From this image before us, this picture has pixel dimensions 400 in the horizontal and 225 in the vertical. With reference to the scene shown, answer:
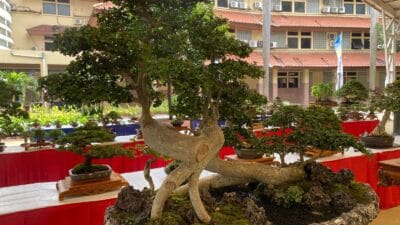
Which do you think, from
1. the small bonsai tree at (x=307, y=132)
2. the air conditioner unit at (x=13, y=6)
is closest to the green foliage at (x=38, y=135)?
the small bonsai tree at (x=307, y=132)

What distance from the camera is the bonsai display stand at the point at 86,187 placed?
204 cm

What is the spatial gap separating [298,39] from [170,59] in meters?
12.4

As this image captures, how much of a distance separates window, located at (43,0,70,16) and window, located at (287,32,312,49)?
7908 millimetres

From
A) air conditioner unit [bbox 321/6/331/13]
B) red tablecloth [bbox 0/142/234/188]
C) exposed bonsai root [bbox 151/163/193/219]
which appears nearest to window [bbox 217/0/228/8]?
air conditioner unit [bbox 321/6/331/13]

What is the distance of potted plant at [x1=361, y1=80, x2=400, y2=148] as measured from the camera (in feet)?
10.8

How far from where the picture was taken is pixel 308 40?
12961mm

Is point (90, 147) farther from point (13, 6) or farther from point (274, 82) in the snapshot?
point (274, 82)

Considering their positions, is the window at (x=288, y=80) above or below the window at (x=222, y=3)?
below

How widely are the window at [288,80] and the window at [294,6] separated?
2.43 meters

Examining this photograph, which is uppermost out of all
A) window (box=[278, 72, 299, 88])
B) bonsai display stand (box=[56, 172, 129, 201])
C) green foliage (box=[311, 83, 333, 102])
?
window (box=[278, 72, 299, 88])

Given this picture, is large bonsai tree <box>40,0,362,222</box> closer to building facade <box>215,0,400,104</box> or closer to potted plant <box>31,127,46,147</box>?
potted plant <box>31,127,46,147</box>

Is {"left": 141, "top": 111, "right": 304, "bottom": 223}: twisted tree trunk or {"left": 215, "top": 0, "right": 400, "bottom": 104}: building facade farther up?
Answer: {"left": 215, "top": 0, "right": 400, "bottom": 104}: building facade

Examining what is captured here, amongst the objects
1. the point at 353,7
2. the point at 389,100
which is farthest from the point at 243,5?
the point at 389,100

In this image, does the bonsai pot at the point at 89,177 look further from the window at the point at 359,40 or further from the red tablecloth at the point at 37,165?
the window at the point at 359,40
